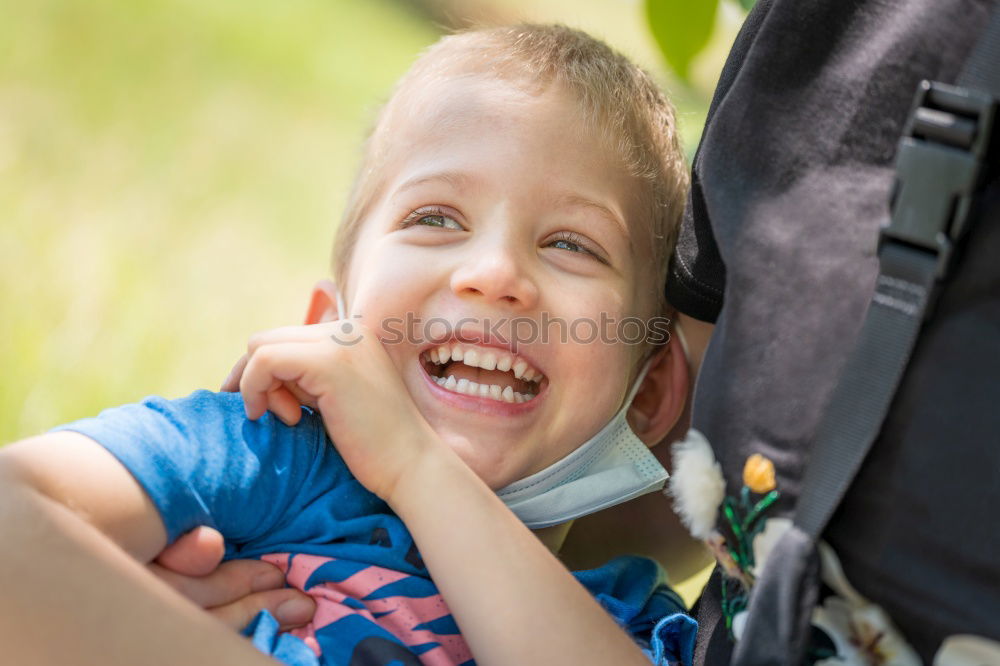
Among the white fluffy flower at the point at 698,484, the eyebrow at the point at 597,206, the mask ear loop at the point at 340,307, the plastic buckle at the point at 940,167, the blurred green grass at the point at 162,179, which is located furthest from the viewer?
the blurred green grass at the point at 162,179

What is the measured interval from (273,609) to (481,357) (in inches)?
14.4

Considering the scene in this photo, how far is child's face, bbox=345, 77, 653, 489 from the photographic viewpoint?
4.05 ft

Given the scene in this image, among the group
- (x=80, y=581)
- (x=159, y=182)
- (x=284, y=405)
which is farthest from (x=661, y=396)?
(x=159, y=182)

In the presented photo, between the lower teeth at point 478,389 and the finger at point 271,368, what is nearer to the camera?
the finger at point 271,368

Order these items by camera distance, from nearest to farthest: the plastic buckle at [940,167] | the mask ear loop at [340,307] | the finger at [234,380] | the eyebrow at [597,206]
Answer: the plastic buckle at [940,167]
the finger at [234,380]
the eyebrow at [597,206]
the mask ear loop at [340,307]

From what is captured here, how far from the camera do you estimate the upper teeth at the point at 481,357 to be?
4.08ft

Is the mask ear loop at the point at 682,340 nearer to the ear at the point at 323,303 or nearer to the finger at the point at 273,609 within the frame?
the ear at the point at 323,303

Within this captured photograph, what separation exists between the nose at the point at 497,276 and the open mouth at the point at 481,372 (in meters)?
0.06

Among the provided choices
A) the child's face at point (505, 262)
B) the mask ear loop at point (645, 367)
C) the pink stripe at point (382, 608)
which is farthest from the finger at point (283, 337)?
the mask ear loop at point (645, 367)

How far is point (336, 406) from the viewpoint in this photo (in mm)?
1091

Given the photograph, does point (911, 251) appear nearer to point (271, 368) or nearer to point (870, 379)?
point (870, 379)

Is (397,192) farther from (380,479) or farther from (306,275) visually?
(306,275)

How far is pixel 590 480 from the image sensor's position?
132cm

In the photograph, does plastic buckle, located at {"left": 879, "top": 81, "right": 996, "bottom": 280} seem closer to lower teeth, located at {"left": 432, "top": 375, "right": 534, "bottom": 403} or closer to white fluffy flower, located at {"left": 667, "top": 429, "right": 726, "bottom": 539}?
white fluffy flower, located at {"left": 667, "top": 429, "right": 726, "bottom": 539}
